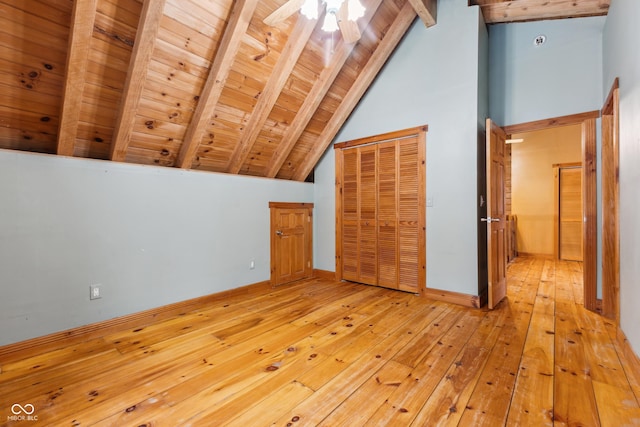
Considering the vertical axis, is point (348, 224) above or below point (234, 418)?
above

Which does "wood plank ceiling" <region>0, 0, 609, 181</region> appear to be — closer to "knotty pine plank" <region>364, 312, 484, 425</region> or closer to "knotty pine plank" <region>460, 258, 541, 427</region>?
"knotty pine plank" <region>364, 312, 484, 425</region>

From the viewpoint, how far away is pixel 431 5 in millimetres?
3199

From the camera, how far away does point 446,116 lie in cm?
326

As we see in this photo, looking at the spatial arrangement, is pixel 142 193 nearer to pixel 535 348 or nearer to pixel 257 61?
pixel 257 61

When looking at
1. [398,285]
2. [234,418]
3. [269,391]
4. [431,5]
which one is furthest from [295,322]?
[431,5]

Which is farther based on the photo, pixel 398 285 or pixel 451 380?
pixel 398 285

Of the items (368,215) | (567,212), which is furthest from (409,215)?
(567,212)

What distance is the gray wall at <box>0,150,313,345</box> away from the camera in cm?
211

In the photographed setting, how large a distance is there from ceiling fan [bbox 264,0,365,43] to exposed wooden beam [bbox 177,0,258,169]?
1.08 feet

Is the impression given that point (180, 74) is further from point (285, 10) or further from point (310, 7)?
point (310, 7)

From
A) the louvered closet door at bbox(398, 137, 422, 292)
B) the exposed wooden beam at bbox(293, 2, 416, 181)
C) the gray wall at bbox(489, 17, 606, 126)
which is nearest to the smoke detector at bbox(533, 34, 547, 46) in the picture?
the gray wall at bbox(489, 17, 606, 126)

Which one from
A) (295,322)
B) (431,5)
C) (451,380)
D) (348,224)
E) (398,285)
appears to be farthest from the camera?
(348,224)

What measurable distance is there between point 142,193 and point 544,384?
3471mm

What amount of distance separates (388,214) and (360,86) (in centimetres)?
172
